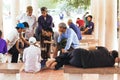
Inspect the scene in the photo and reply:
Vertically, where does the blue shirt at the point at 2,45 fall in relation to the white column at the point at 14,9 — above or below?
below

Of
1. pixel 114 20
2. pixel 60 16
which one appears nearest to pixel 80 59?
pixel 114 20

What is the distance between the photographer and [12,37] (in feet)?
27.3

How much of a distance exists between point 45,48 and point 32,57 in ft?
4.98

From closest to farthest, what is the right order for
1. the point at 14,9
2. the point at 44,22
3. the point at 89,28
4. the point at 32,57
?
the point at 32,57
the point at 44,22
the point at 14,9
the point at 89,28

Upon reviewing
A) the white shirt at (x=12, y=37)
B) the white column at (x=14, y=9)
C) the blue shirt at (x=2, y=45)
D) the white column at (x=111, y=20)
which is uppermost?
the white column at (x=14, y=9)

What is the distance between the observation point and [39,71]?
8.41 m

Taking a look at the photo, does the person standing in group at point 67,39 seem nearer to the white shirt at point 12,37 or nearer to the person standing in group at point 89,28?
the white shirt at point 12,37

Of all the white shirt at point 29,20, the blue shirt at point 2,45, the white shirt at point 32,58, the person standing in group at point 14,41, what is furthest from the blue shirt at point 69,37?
the blue shirt at point 2,45

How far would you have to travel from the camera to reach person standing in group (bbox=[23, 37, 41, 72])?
26.7ft

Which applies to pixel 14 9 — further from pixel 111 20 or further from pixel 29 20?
pixel 111 20

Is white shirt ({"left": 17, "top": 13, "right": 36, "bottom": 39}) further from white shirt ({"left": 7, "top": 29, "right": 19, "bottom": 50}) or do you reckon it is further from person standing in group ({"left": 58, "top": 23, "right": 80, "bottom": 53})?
person standing in group ({"left": 58, "top": 23, "right": 80, "bottom": 53})

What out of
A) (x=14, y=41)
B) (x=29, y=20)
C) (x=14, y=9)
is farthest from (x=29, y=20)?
(x=14, y=9)

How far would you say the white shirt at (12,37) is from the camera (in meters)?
8.30

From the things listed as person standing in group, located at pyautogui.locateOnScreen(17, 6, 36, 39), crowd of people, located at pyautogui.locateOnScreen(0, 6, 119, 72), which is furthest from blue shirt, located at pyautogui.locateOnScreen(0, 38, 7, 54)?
person standing in group, located at pyautogui.locateOnScreen(17, 6, 36, 39)
